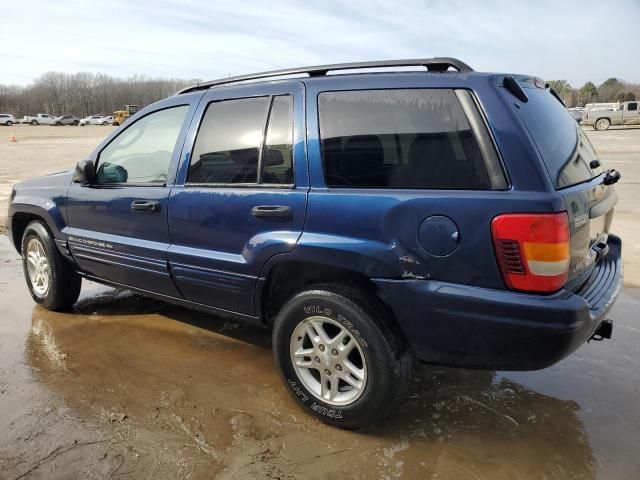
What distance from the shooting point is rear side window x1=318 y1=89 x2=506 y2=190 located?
8.16 feet

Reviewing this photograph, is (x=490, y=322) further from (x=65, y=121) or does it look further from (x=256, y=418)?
(x=65, y=121)

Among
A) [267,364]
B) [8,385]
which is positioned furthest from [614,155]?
[8,385]

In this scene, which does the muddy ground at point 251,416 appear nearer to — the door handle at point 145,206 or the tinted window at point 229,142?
the door handle at point 145,206

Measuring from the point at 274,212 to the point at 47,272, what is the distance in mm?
2690

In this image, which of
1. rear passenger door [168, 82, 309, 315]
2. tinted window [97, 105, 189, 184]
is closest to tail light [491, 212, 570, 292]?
rear passenger door [168, 82, 309, 315]

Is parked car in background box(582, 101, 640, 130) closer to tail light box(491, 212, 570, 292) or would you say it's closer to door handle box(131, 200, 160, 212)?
door handle box(131, 200, 160, 212)

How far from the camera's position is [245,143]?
3229 mm

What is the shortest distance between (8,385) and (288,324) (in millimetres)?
1898

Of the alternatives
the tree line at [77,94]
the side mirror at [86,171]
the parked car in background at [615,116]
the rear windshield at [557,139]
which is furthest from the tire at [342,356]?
the tree line at [77,94]

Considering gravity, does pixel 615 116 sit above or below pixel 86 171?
above

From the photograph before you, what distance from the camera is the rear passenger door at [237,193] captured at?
9.71ft

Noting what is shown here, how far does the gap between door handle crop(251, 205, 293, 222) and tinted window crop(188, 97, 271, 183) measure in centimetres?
22

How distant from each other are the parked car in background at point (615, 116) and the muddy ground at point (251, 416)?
34097 mm

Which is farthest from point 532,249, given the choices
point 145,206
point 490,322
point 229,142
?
point 145,206
